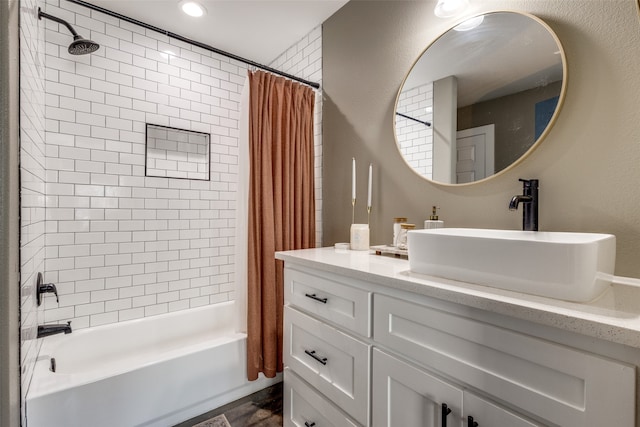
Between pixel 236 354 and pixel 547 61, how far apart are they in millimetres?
2122

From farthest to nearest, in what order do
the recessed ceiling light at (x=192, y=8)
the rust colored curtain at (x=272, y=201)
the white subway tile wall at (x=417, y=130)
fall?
the recessed ceiling light at (x=192, y=8) → the rust colored curtain at (x=272, y=201) → the white subway tile wall at (x=417, y=130)

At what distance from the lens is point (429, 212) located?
145cm

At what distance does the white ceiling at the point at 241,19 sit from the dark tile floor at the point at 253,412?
2.60 metres

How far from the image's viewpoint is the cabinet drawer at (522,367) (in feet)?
1.83

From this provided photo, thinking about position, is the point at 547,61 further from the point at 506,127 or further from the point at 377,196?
the point at 377,196

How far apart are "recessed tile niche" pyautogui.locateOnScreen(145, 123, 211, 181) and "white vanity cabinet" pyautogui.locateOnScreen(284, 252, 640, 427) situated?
4.97 ft

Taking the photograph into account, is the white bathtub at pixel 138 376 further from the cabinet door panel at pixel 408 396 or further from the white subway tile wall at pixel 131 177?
the cabinet door panel at pixel 408 396

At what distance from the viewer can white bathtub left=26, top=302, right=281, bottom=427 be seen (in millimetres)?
1341

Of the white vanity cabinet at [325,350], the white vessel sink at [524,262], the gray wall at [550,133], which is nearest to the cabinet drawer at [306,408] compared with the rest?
the white vanity cabinet at [325,350]

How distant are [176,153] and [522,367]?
2.49 meters

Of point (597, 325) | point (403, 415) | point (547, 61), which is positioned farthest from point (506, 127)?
point (403, 415)

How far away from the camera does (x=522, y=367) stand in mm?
662

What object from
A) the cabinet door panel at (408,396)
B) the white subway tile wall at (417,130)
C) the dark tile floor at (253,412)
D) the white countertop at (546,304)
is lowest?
the dark tile floor at (253,412)

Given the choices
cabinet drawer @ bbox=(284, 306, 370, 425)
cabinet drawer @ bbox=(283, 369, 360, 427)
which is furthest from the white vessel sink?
cabinet drawer @ bbox=(283, 369, 360, 427)
